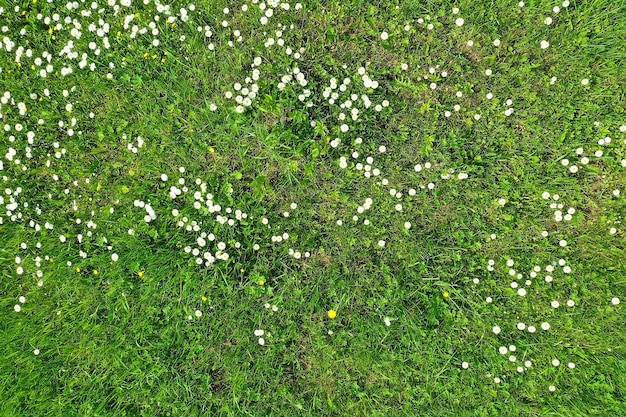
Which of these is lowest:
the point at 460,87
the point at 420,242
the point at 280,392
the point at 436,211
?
the point at 280,392

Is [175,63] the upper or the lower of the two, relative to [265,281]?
upper

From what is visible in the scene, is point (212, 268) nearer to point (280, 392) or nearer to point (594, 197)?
point (280, 392)

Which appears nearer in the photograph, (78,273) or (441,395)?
(441,395)

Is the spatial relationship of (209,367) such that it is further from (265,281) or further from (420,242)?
(420,242)

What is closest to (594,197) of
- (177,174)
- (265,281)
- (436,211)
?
(436,211)

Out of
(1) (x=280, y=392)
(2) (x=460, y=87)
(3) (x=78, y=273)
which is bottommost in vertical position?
(1) (x=280, y=392)

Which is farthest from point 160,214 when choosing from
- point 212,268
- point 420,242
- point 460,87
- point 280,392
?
point 460,87
